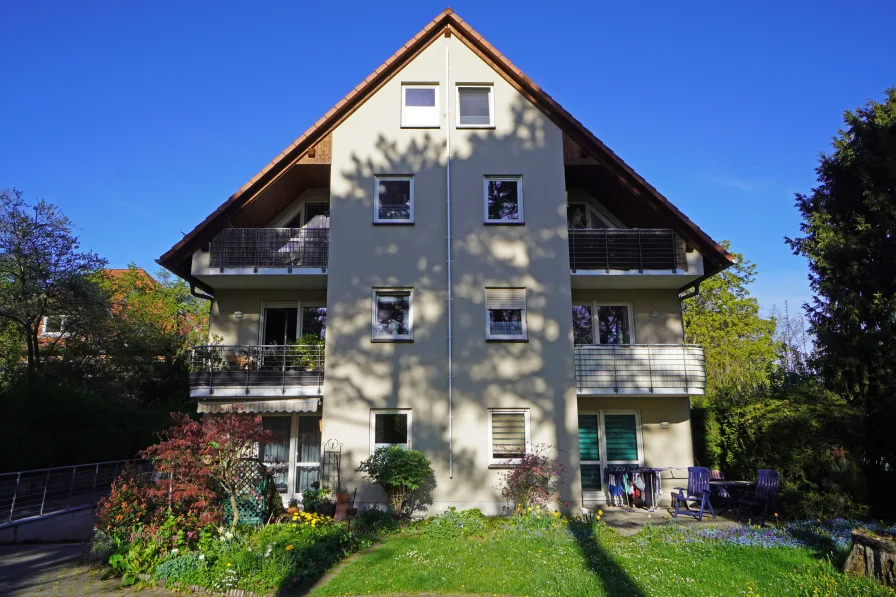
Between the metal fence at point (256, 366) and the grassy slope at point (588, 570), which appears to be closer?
the grassy slope at point (588, 570)

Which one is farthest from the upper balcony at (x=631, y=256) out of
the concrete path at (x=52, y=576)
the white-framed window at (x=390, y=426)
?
the concrete path at (x=52, y=576)

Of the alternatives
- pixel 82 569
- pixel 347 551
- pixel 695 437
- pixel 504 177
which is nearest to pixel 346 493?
pixel 347 551

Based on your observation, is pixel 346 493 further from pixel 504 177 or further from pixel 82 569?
pixel 504 177

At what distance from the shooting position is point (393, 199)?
1745cm

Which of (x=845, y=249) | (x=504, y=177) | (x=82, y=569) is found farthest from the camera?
(x=504, y=177)

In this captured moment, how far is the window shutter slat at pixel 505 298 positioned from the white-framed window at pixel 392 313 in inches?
86.2

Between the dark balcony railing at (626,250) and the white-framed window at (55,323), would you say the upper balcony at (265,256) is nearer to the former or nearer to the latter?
the dark balcony railing at (626,250)

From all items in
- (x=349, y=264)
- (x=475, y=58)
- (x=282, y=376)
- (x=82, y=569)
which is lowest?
(x=82, y=569)

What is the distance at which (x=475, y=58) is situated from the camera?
18141 millimetres

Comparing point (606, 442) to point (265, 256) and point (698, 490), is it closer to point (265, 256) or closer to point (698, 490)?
point (698, 490)

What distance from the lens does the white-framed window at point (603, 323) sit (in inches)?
744

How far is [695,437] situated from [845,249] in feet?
22.7

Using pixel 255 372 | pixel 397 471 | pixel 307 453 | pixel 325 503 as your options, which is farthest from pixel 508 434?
pixel 255 372

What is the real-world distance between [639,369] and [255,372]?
10.8 metres
